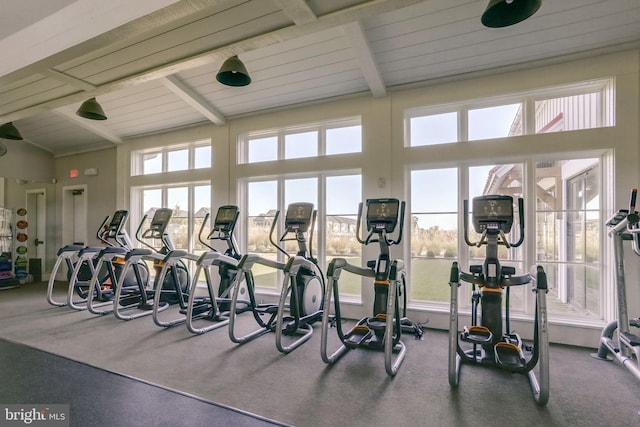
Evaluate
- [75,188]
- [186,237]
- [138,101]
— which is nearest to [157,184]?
[186,237]

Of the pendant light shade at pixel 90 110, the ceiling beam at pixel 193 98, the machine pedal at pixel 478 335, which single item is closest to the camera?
the machine pedal at pixel 478 335

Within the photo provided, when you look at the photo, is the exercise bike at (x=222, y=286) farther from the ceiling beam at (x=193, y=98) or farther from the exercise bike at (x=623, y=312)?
the exercise bike at (x=623, y=312)

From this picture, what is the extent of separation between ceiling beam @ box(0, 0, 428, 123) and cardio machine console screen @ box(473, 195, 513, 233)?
6.09 ft

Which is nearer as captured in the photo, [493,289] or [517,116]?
[493,289]

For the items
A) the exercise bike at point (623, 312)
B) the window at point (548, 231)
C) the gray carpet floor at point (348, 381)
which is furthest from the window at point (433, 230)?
the exercise bike at point (623, 312)

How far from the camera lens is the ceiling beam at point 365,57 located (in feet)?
11.5

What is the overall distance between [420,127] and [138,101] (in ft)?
16.0

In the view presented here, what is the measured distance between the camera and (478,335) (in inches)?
114

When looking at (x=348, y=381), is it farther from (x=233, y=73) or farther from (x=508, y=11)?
(x=233, y=73)

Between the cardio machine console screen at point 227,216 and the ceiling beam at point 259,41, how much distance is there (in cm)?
196

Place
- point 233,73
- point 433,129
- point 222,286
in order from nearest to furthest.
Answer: point 233,73, point 433,129, point 222,286

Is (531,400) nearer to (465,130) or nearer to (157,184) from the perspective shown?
(465,130)

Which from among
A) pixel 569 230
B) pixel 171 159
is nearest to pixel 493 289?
pixel 569 230

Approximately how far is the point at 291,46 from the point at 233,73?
0.96 metres
